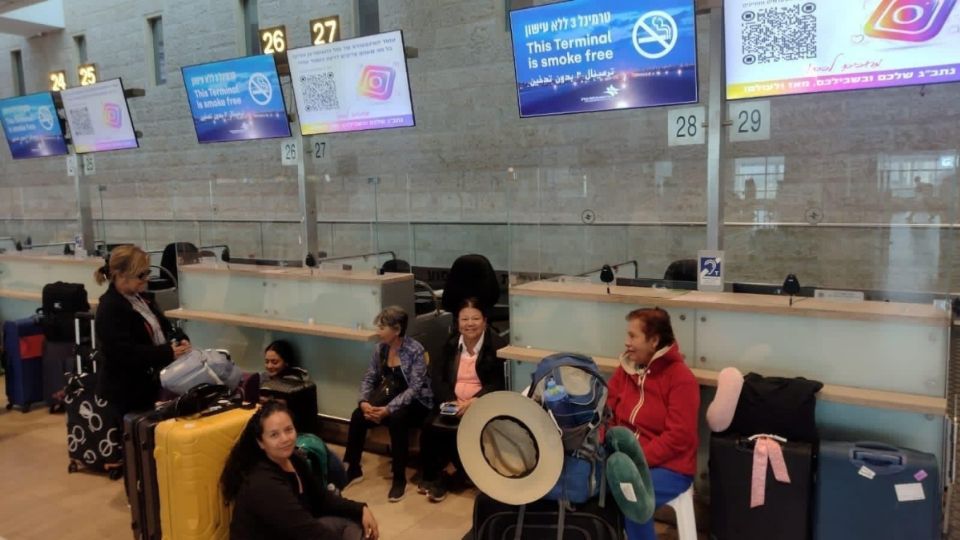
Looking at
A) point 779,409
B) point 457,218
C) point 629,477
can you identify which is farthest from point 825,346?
point 457,218

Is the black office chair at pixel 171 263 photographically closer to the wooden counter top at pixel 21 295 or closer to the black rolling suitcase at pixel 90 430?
the wooden counter top at pixel 21 295

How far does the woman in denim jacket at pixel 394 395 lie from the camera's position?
3561 mm

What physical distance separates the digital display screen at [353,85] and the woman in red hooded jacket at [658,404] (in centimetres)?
283

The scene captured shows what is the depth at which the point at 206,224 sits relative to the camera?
236 inches

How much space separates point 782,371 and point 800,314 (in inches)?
10.1

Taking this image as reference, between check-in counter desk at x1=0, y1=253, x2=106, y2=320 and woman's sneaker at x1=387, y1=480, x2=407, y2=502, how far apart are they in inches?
133

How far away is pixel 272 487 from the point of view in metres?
2.30

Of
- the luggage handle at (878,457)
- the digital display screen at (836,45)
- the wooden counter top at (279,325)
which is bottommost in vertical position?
the luggage handle at (878,457)

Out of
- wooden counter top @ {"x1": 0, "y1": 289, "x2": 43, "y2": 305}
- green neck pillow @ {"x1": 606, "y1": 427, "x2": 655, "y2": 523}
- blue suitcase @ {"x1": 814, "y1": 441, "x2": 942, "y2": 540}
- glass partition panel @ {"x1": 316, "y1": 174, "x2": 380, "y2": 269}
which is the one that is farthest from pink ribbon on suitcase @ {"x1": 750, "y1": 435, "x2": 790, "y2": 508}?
wooden counter top @ {"x1": 0, "y1": 289, "x2": 43, "y2": 305}

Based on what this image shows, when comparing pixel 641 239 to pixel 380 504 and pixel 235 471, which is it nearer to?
pixel 380 504

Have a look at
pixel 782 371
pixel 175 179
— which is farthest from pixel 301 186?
pixel 175 179

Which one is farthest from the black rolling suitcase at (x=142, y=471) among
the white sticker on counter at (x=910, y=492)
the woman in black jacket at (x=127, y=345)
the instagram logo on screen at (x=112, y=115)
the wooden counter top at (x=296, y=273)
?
the instagram logo on screen at (x=112, y=115)

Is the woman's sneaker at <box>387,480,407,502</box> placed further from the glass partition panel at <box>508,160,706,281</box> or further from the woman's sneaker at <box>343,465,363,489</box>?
the glass partition panel at <box>508,160,706,281</box>

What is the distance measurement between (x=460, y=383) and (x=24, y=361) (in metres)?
3.42
